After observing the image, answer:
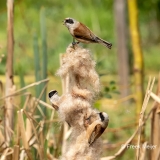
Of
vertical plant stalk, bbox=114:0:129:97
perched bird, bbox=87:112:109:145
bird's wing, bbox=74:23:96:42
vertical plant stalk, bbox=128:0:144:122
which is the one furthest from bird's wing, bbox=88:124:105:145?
vertical plant stalk, bbox=114:0:129:97

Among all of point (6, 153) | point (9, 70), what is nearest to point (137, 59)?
point (9, 70)

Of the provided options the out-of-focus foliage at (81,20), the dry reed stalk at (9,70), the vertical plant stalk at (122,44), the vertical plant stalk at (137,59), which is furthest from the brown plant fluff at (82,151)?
the out-of-focus foliage at (81,20)

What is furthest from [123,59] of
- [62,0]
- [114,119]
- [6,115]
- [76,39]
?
[62,0]

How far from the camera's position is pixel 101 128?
1.88 ft

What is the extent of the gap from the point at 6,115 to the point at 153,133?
307 mm

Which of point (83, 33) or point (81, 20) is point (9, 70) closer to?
point (83, 33)

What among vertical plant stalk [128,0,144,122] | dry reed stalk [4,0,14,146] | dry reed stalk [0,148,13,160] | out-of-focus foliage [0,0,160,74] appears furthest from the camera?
out-of-focus foliage [0,0,160,74]

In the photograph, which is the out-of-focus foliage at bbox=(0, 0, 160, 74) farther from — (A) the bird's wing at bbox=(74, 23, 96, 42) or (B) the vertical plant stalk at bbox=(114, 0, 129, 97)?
(A) the bird's wing at bbox=(74, 23, 96, 42)

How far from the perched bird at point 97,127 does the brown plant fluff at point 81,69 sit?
0.16 ft

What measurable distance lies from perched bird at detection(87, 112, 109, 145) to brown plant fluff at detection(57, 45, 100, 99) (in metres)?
0.05

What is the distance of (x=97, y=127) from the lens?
575 mm

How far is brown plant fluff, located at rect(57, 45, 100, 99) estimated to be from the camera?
62cm

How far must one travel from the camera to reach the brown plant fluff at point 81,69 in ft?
2.03

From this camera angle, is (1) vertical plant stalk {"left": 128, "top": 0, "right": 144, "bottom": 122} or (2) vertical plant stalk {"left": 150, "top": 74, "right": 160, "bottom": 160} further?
(1) vertical plant stalk {"left": 128, "top": 0, "right": 144, "bottom": 122}
